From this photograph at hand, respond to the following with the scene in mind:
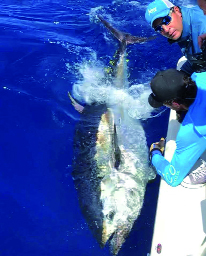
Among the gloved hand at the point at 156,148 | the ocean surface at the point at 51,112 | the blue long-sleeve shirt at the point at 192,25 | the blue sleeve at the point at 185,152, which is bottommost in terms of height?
the ocean surface at the point at 51,112

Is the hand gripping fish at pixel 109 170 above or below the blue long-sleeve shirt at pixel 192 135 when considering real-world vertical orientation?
below

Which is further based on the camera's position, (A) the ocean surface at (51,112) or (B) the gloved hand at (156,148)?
(A) the ocean surface at (51,112)

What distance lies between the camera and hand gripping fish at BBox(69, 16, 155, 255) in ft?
11.6

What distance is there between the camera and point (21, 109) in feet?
17.5

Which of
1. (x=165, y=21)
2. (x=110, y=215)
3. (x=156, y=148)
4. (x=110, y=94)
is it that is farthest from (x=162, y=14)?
(x=110, y=215)

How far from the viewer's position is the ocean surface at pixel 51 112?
3742mm

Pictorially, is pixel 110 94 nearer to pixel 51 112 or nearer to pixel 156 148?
pixel 51 112

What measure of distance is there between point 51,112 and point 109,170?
70.2 inches

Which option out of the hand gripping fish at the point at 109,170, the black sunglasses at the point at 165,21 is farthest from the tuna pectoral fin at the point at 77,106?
the black sunglasses at the point at 165,21

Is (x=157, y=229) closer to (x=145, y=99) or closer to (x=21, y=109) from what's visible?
(x=145, y=99)

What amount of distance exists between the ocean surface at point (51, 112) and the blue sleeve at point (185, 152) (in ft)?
3.75

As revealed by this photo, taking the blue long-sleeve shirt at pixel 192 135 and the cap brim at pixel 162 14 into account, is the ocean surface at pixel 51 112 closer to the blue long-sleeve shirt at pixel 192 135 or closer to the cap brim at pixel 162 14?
the blue long-sleeve shirt at pixel 192 135

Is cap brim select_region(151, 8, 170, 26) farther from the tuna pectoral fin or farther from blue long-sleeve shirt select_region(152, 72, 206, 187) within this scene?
the tuna pectoral fin

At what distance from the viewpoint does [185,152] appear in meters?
2.52
